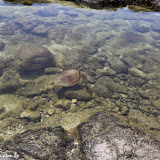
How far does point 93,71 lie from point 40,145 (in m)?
5.54

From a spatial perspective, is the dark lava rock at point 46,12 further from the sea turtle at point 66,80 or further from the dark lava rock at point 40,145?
the dark lava rock at point 40,145

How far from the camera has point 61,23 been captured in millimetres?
16938

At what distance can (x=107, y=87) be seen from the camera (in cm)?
648

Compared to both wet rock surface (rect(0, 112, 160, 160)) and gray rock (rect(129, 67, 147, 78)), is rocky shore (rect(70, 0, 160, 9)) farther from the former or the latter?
wet rock surface (rect(0, 112, 160, 160))

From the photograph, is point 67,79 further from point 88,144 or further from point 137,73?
point 137,73

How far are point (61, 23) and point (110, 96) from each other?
15001 millimetres

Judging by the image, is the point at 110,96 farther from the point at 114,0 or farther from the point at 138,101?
the point at 114,0

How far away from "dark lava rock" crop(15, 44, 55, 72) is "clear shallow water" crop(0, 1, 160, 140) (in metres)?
0.53

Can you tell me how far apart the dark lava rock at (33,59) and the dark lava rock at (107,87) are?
3606mm

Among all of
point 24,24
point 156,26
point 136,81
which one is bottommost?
point 136,81

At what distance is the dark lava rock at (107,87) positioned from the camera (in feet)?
19.8

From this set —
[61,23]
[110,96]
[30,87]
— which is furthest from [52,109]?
[61,23]

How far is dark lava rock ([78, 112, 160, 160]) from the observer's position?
2.78m

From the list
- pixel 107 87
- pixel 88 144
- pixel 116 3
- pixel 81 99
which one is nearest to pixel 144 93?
pixel 107 87
